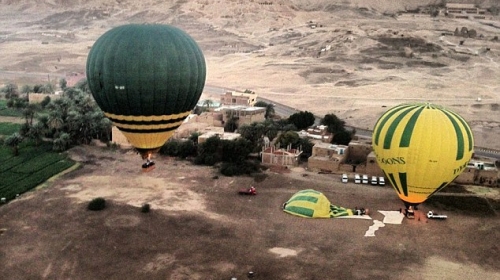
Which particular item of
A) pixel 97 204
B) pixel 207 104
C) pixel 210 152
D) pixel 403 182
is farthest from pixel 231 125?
pixel 403 182

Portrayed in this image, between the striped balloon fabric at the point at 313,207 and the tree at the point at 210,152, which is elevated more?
the tree at the point at 210,152

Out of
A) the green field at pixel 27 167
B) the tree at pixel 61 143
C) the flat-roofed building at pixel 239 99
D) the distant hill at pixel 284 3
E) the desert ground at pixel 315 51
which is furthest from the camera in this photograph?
the distant hill at pixel 284 3

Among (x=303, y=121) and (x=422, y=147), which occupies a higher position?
(x=422, y=147)

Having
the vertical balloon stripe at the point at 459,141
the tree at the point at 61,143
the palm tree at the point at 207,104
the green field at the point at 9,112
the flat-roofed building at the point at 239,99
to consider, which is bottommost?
the tree at the point at 61,143

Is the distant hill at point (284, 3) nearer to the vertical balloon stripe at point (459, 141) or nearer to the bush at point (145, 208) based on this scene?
the bush at point (145, 208)

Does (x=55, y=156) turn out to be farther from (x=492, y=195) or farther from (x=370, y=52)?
(x=370, y=52)

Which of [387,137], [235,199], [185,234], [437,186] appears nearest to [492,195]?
[437,186]

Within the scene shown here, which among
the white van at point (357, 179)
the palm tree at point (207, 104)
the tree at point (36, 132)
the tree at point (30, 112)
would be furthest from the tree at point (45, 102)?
the white van at point (357, 179)

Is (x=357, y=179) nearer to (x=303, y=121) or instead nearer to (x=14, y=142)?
(x=303, y=121)
